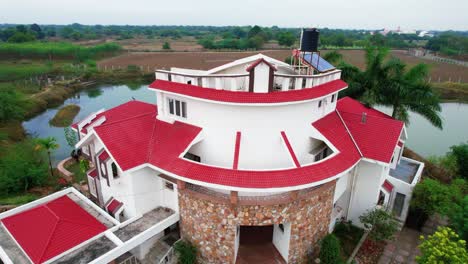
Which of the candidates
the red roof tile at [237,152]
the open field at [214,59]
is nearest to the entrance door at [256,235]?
the red roof tile at [237,152]

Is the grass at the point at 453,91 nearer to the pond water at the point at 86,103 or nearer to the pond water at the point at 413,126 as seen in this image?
the pond water at the point at 413,126

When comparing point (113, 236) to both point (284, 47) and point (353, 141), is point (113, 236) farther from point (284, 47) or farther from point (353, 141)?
point (284, 47)

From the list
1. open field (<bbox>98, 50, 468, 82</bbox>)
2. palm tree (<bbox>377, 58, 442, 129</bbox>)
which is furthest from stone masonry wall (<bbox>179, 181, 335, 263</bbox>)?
open field (<bbox>98, 50, 468, 82</bbox>)

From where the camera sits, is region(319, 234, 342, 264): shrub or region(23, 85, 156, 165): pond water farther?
region(23, 85, 156, 165): pond water

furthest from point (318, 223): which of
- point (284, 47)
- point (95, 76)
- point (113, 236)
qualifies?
point (284, 47)

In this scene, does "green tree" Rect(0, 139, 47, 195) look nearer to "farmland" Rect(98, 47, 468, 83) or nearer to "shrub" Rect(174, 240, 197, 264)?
"shrub" Rect(174, 240, 197, 264)
